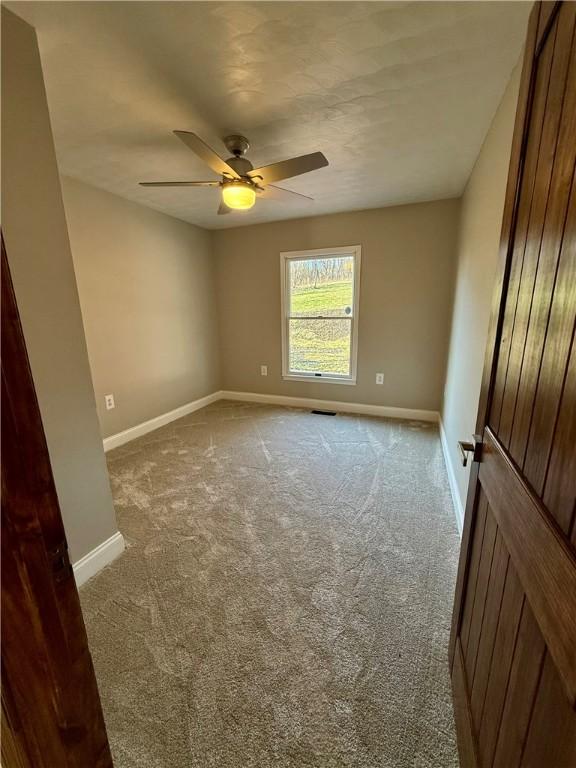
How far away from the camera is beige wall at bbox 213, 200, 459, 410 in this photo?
3.36m

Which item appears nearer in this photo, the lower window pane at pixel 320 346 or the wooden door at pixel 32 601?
the wooden door at pixel 32 601

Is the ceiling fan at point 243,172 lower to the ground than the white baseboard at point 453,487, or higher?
higher

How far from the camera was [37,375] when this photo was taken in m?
1.33

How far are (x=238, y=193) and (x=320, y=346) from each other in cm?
229

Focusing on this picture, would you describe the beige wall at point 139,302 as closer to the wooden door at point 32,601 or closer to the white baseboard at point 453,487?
the wooden door at point 32,601

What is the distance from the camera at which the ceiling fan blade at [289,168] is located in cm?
170

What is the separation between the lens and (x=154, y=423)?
11.6ft

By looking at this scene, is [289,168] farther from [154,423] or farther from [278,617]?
[154,423]

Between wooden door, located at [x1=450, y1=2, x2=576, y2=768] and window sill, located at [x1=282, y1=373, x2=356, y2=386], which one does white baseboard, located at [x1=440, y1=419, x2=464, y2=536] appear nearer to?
wooden door, located at [x1=450, y1=2, x2=576, y2=768]

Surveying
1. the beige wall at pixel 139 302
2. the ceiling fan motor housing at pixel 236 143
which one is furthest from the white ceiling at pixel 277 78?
the beige wall at pixel 139 302

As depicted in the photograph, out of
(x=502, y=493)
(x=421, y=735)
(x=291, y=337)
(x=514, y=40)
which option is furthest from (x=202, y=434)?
(x=514, y=40)

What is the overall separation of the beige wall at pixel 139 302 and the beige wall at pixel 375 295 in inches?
17.8

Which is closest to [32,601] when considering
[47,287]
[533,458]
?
[533,458]

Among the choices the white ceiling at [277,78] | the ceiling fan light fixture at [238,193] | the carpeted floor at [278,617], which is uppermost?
the white ceiling at [277,78]
